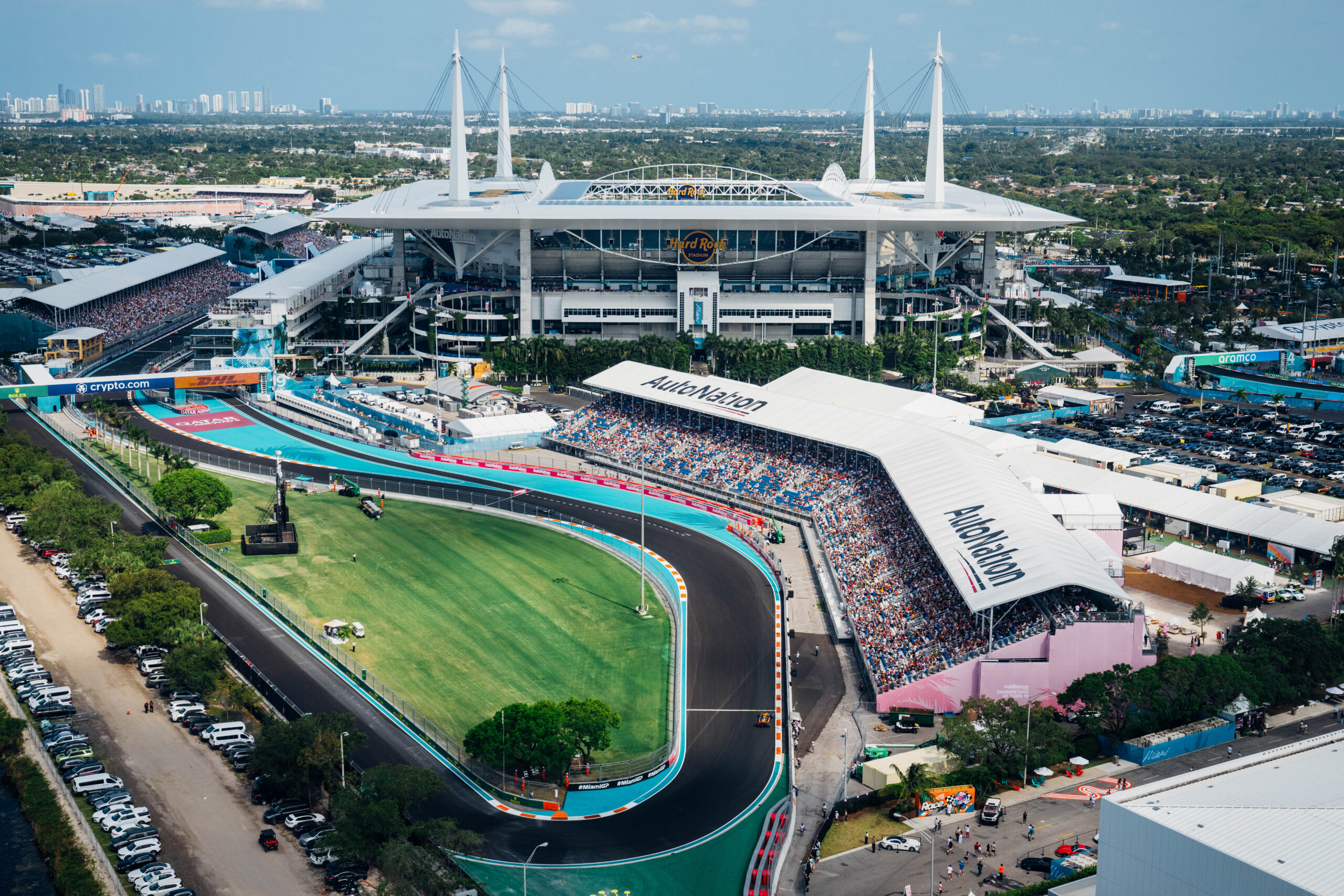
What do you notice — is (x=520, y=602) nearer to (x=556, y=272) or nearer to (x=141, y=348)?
(x=556, y=272)

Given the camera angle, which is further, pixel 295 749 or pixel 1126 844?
pixel 295 749

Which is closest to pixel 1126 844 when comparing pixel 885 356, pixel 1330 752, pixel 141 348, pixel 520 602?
pixel 1330 752

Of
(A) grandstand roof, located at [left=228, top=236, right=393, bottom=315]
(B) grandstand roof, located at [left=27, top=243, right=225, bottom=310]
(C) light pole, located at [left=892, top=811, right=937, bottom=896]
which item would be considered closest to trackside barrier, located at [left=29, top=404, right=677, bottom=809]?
(C) light pole, located at [left=892, top=811, right=937, bottom=896]

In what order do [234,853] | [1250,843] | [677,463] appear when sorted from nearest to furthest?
[1250,843] < [234,853] < [677,463]

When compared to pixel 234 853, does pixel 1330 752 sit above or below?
above

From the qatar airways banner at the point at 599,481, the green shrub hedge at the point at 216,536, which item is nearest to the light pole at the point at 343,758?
the qatar airways banner at the point at 599,481

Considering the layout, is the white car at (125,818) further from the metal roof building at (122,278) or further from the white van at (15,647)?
the metal roof building at (122,278)

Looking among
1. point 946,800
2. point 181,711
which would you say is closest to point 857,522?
point 946,800
